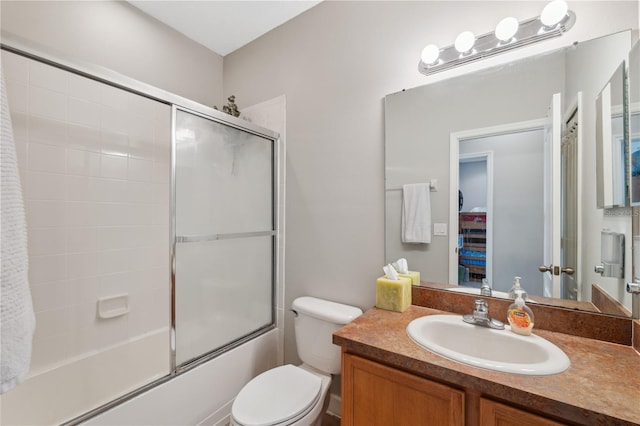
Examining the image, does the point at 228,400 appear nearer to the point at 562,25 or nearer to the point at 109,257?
the point at 109,257

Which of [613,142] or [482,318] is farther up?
[613,142]

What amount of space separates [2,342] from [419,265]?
1490mm

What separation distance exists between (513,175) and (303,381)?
4.61 ft

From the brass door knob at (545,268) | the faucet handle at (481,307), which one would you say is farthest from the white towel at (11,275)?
the brass door knob at (545,268)

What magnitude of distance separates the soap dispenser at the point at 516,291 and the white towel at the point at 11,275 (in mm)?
1599

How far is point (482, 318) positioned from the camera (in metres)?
1.16

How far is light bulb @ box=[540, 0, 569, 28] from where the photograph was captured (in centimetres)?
107

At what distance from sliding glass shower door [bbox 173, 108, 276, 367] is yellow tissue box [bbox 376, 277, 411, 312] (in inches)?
34.8

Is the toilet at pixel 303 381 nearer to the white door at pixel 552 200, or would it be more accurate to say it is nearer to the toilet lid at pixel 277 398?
the toilet lid at pixel 277 398

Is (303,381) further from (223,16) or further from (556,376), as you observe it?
(223,16)

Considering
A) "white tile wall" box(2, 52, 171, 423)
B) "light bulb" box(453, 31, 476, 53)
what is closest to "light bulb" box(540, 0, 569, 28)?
"light bulb" box(453, 31, 476, 53)

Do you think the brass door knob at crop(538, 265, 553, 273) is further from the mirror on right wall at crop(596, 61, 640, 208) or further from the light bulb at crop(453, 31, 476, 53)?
the light bulb at crop(453, 31, 476, 53)

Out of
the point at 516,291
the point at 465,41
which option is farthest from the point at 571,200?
the point at 465,41

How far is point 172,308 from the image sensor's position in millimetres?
1382
